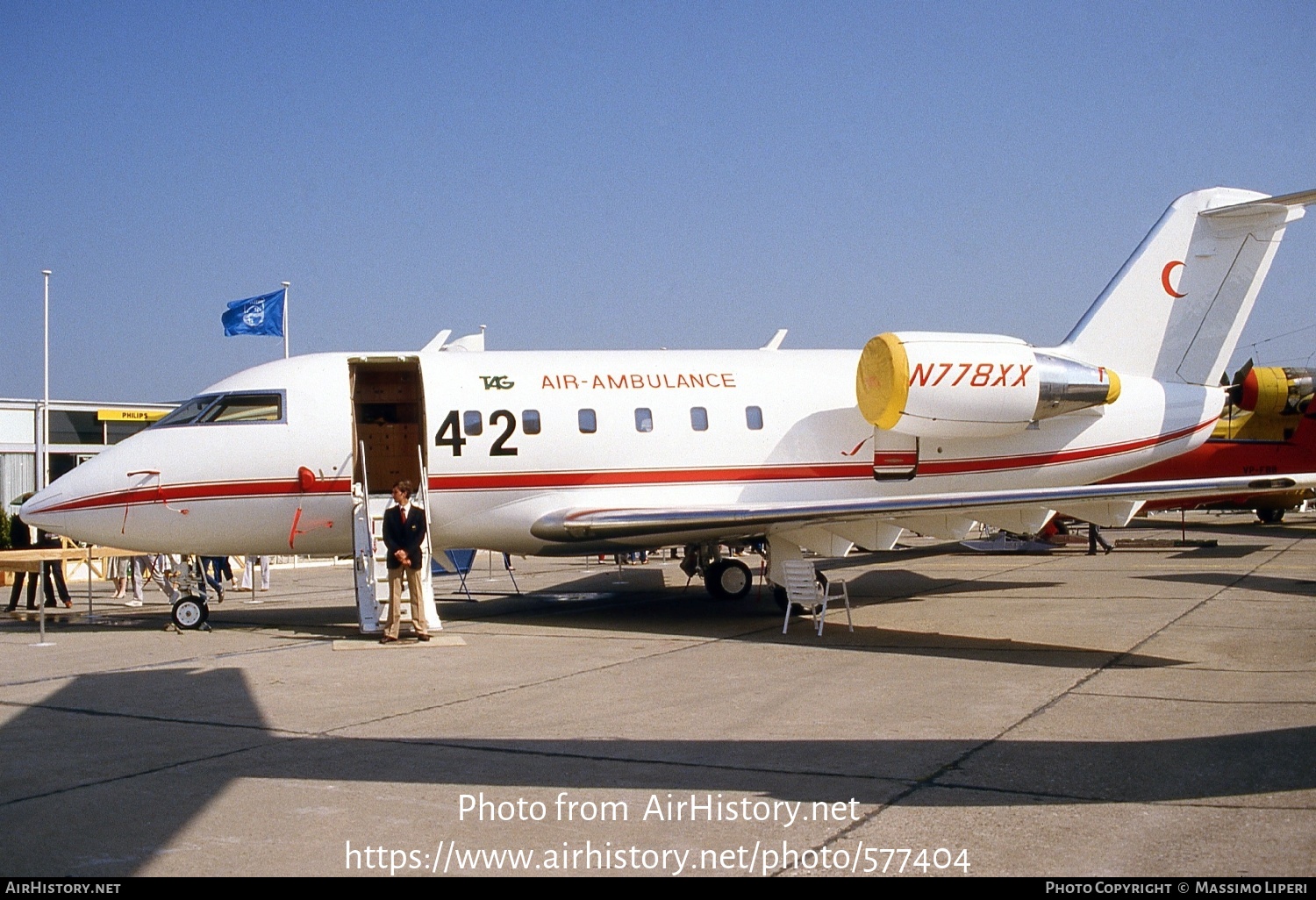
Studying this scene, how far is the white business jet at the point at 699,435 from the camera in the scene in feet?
48.1

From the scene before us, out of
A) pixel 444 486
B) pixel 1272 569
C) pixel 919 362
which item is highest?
pixel 919 362

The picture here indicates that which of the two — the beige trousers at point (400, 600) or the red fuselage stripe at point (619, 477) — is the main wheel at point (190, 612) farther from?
the beige trousers at point (400, 600)

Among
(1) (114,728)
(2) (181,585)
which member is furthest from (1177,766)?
(2) (181,585)

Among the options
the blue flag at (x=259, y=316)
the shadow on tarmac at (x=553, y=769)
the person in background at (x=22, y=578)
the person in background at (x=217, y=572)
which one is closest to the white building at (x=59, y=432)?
the blue flag at (x=259, y=316)

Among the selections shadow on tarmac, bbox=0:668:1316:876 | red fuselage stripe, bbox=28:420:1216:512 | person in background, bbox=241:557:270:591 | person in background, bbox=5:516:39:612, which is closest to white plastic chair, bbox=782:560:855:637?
red fuselage stripe, bbox=28:420:1216:512

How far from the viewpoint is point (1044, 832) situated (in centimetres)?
554

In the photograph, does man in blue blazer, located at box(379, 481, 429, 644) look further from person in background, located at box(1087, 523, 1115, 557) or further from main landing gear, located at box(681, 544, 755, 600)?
person in background, located at box(1087, 523, 1115, 557)

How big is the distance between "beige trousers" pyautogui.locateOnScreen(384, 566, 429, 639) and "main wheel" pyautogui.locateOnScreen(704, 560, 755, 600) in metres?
6.48

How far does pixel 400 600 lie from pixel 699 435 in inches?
194

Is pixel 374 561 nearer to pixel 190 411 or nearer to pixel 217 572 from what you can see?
pixel 190 411

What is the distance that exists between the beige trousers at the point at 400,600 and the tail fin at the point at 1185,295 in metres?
10.7

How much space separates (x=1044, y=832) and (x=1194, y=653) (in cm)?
690
